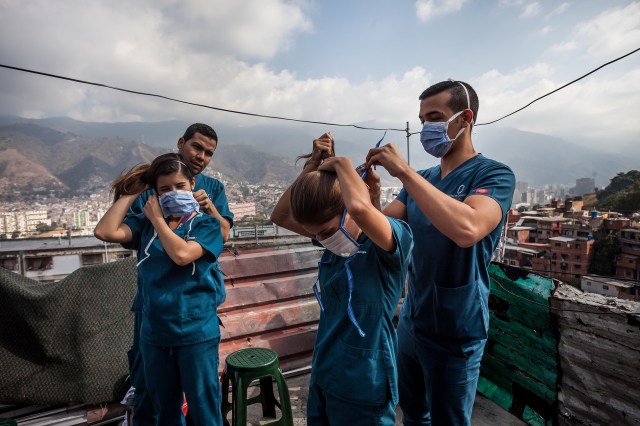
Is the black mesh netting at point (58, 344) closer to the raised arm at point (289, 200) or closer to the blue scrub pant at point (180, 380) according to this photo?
the blue scrub pant at point (180, 380)

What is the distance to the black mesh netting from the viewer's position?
315 cm

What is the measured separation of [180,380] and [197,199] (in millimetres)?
1118

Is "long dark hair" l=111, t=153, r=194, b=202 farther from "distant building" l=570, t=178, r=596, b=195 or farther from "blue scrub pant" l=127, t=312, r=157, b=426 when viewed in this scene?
"distant building" l=570, t=178, r=596, b=195

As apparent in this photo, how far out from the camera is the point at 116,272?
11.6ft

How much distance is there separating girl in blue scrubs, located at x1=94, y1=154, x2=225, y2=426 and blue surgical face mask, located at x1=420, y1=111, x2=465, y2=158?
1.38 metres

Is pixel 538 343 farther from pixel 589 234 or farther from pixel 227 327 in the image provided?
pixel 589 234

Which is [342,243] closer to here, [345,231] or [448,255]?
[345,231]

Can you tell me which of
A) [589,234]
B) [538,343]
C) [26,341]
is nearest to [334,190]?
[538,343]

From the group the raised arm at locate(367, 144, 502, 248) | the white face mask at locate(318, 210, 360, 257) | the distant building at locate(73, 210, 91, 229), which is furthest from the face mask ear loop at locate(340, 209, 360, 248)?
the distant building at locate(73, 210, 91, 229)

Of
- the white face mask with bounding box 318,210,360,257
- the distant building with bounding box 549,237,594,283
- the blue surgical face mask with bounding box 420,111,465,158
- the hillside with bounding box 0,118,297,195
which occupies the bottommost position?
the distant building with bounding box 549,237,594,283

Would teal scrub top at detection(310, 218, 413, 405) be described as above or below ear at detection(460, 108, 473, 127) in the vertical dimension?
below

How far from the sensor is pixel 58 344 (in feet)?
10.6

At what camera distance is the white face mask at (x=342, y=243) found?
1.40 m

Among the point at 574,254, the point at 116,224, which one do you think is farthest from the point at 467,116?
the point at 574,254
